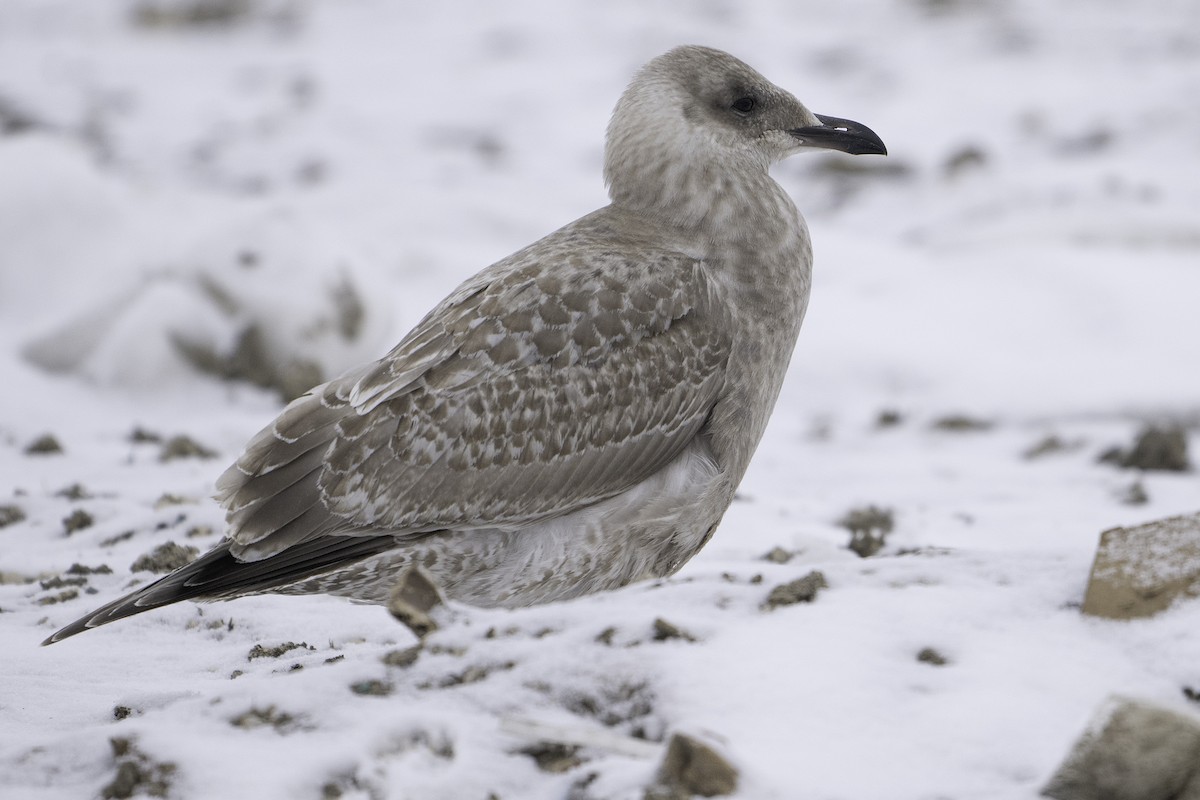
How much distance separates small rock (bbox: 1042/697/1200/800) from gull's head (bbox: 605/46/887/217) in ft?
7.79

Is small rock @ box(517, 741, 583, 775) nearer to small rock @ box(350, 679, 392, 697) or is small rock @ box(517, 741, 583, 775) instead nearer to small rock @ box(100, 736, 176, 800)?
small rock @ box(350, 679, 392, 697)

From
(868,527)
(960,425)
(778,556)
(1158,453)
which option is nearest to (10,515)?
(778,556)

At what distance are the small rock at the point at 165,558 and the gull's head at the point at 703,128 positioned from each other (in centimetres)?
184

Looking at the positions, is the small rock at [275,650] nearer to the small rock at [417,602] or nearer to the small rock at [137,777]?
the small rock at [417,602]

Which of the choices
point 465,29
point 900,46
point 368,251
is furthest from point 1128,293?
point 465,29

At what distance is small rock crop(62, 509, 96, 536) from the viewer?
5066 mm

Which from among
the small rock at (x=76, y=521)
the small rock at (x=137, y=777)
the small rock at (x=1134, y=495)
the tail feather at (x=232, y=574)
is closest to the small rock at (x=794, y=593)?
the tail feather at (x=232, y=574)

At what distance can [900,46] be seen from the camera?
15.5m

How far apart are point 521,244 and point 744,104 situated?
522 cm

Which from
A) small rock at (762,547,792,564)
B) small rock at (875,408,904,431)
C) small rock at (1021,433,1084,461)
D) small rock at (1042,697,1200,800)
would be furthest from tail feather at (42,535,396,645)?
small rock at (875,408,904,431)

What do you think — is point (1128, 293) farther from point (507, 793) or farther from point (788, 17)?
point (788, 17)

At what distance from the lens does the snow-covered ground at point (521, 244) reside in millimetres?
2912

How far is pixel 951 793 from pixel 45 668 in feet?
7.83

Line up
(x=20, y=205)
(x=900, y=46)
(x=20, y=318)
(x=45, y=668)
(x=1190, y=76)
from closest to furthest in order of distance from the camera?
(x=45, y=668) < (x=20, y=318) < (x=20, y=205) < (x=1190, y=76) < (x=900, y=46)
